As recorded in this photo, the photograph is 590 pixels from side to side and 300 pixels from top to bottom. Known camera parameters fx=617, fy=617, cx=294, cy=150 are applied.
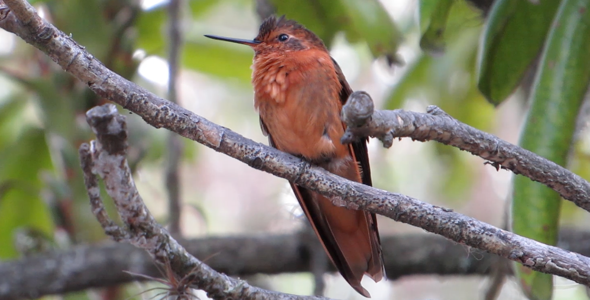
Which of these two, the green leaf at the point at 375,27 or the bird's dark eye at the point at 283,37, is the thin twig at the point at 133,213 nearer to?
the green leaf at the point at 375,27

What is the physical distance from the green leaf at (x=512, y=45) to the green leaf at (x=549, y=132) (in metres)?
0.37

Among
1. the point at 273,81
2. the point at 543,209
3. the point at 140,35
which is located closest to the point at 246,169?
the point at 140,35

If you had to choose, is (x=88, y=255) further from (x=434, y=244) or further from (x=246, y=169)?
(x=246, y=169)

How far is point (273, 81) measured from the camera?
3.39 meters

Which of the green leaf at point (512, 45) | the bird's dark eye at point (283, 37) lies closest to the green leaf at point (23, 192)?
Answer: the bird's dark eye at point (283, 37)

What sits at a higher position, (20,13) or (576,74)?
(576,74)

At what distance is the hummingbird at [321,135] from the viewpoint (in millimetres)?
3268

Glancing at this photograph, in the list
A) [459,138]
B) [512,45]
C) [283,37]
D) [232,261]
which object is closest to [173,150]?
[232,261]

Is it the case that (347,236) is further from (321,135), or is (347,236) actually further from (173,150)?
(173,150)

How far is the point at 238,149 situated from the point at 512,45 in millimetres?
1622

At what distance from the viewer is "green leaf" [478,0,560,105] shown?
2.99 meters

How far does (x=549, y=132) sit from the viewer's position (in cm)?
258

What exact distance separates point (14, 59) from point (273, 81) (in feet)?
8.25

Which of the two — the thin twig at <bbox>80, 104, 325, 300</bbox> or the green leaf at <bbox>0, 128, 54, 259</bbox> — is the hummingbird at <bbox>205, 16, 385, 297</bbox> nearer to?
the thin twig at <bbox>80, 104, 325, 300</bbox>
